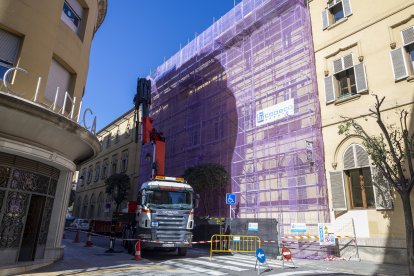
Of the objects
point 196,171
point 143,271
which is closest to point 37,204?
point 143,271

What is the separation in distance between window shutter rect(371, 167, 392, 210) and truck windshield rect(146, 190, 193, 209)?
7.84 meters

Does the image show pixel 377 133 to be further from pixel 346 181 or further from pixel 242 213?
pixel 242 213

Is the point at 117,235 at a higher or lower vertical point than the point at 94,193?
lower

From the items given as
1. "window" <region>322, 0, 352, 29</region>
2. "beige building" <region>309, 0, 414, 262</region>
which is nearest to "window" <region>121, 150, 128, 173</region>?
"beige building" <region>309, 0, 414, 262</region>

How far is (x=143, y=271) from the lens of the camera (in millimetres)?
9664

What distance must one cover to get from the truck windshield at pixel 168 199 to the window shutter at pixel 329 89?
854 cm

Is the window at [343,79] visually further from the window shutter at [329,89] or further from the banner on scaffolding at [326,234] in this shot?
the banner on scaffolding at [326,234]

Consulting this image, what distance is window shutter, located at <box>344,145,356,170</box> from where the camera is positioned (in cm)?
1423

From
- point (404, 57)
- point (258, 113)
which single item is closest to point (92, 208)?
point (258, 113)

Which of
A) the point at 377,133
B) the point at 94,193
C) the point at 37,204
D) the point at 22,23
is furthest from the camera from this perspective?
the point at 94,193

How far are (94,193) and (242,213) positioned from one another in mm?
30481

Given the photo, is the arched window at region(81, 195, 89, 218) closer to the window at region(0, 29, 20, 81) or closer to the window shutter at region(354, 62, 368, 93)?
the window at region(0, 29, 20, 81)

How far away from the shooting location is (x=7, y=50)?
30.9 ft

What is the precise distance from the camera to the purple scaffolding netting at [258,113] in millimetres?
16188
